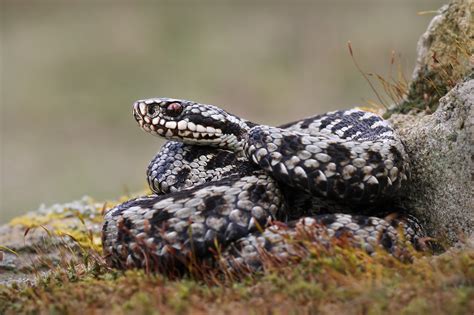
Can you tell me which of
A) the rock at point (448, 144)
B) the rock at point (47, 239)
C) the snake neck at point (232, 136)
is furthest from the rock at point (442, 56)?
the rock at point (47, 239)

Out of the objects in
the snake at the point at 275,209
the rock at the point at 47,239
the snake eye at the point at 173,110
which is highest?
the snake eye at the point at 173,110

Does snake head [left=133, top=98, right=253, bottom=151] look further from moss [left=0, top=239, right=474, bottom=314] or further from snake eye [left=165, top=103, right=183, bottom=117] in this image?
moss [left=0, top=239, right=474, bottom=314]

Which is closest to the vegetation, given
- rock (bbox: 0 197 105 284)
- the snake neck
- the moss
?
the moss

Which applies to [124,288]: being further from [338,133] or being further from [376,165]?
[338,133]

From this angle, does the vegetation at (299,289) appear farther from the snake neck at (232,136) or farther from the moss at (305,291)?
the snake neck at (232,136)

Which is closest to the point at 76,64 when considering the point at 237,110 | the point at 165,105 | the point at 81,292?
the point at 237,110

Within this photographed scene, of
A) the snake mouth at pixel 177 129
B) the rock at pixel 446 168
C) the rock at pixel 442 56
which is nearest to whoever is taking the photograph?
the rock at pixel 446 168
